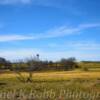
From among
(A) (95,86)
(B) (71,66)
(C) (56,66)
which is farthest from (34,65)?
(B) (71,66)

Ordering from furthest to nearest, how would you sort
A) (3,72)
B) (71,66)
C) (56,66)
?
(71,66), (56,66), (3,72)

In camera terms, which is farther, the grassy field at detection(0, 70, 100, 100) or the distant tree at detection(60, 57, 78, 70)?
the distant tree at detection(60, 57, 78, 70)

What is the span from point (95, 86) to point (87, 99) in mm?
7764

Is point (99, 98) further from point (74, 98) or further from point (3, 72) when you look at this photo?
point (3, 72)

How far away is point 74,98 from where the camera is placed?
53.4 feet

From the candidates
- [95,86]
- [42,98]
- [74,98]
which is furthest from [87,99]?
[95,86]

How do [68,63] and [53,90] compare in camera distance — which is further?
[68,63]

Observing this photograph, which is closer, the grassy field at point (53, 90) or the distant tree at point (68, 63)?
the grassy field at point (53, 90)

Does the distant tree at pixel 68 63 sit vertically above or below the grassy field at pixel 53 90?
above

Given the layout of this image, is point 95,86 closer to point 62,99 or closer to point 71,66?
point 62,99

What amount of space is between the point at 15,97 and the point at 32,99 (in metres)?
1.11

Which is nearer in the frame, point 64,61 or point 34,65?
point 34,65

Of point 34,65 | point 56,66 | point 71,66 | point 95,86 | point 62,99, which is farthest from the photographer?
point 71,66

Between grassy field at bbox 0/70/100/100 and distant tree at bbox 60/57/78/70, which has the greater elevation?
distant tree at bbox 60/57/78/70
